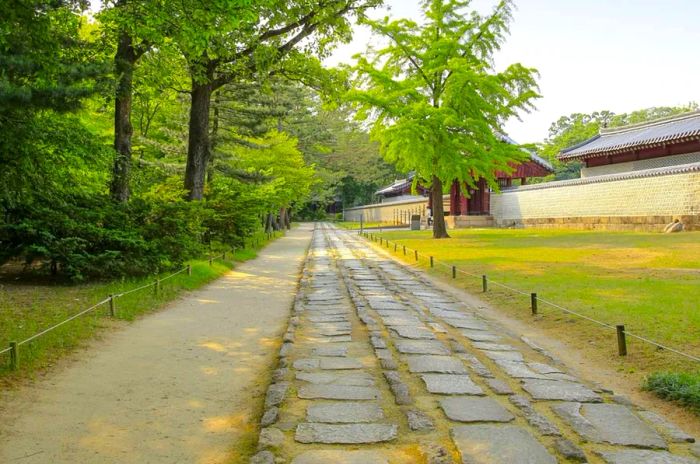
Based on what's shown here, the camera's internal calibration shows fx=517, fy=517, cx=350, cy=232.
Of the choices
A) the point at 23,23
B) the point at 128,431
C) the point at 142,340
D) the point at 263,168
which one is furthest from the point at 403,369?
the point at 263,168

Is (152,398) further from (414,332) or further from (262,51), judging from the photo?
(262,51)

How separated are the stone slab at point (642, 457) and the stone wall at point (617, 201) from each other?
22608mm

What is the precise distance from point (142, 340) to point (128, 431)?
319 cm

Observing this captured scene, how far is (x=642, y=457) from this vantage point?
3.58m

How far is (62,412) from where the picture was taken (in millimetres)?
4395

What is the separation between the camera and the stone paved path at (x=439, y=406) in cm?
361

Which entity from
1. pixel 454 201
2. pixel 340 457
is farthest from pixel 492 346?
pixel 454 201

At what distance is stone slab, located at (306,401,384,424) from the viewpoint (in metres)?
4.16

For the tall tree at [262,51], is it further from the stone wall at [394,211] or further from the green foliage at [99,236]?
the stone wall at [394,211]

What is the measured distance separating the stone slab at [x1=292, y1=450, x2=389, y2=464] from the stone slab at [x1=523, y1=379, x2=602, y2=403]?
6.64 feet

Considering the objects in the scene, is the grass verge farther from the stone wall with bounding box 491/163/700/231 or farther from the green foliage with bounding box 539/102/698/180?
the green foliage with bounding box 539/102/698/180

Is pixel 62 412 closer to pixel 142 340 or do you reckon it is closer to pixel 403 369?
pixel 142 340

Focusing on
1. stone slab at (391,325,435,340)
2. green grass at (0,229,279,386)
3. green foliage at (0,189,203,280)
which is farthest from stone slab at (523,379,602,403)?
green foliage at (0,189,203,280)

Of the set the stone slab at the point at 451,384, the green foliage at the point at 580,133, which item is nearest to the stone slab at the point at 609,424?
the stone slab at the point at 451,384
